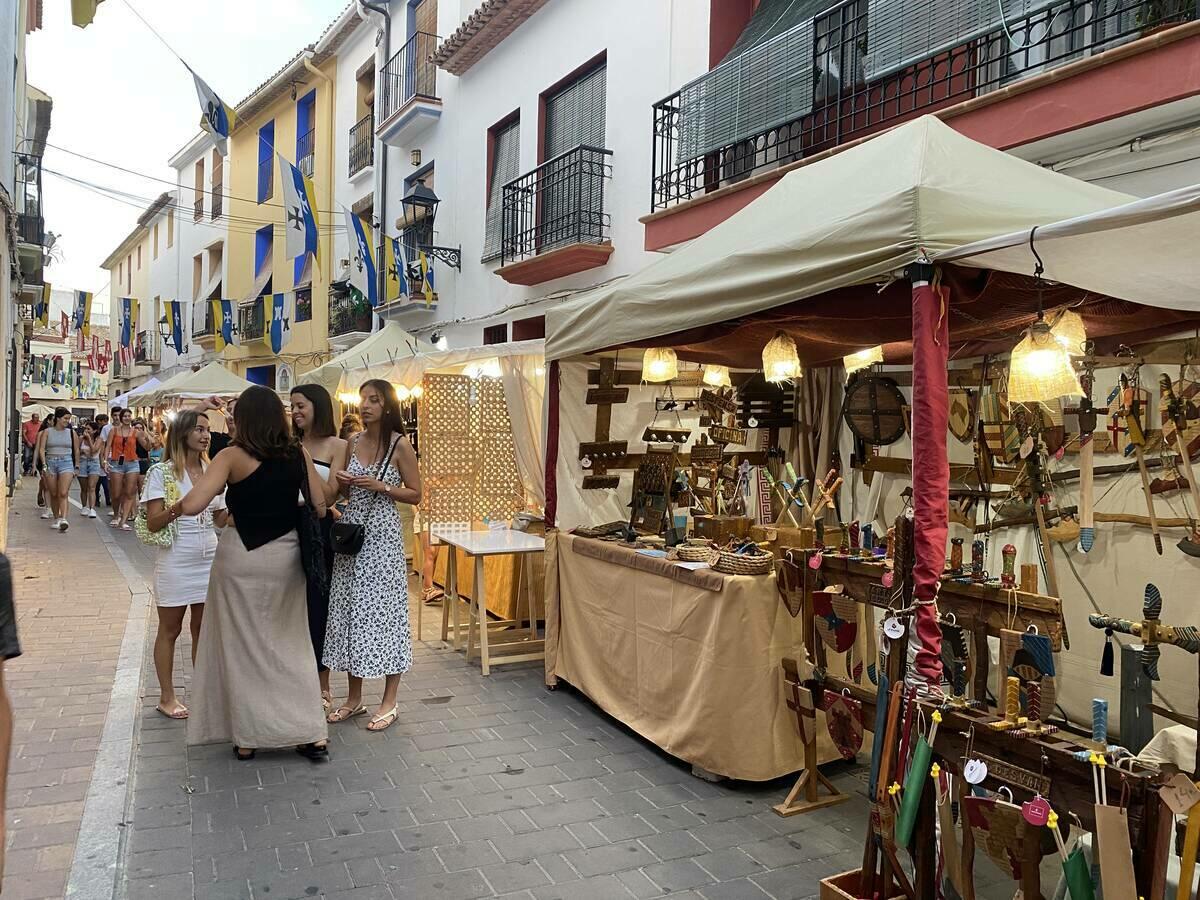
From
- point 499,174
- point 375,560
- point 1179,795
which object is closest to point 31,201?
point 499,174

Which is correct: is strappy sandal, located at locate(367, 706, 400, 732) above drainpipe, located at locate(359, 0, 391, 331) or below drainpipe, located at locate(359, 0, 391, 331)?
below

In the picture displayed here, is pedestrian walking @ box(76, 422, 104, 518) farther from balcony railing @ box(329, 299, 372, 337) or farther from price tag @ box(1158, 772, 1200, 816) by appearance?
price tag @ box(1158, 772, 1200, 816)

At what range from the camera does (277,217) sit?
20.4m

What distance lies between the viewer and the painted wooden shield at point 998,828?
7.29 feet

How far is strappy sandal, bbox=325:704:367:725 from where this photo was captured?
471 centimetres

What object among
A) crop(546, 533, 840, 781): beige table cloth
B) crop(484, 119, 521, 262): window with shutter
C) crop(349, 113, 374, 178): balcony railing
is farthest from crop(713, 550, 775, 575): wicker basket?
crop(349, 113, 374, 178): balcony railing

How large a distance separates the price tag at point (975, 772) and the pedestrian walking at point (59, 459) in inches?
469

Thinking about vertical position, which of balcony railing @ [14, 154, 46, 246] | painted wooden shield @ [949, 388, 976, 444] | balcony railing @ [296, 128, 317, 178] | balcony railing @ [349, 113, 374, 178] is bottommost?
painted wooden shield @ [949, 388, 976, 444]

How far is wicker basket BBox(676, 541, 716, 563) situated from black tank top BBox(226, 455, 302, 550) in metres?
1.86

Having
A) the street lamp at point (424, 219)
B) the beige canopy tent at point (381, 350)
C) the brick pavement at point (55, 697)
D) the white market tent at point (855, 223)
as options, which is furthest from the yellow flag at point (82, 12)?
the street lamp at point (424, 219)

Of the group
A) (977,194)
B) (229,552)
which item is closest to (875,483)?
(977,194)

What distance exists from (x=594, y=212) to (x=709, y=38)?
6.92 feet

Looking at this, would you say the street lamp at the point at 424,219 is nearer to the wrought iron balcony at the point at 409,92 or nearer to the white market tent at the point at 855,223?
the wrought iron balcony at the point at 409,92

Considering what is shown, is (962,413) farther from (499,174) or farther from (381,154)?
(381,154)
